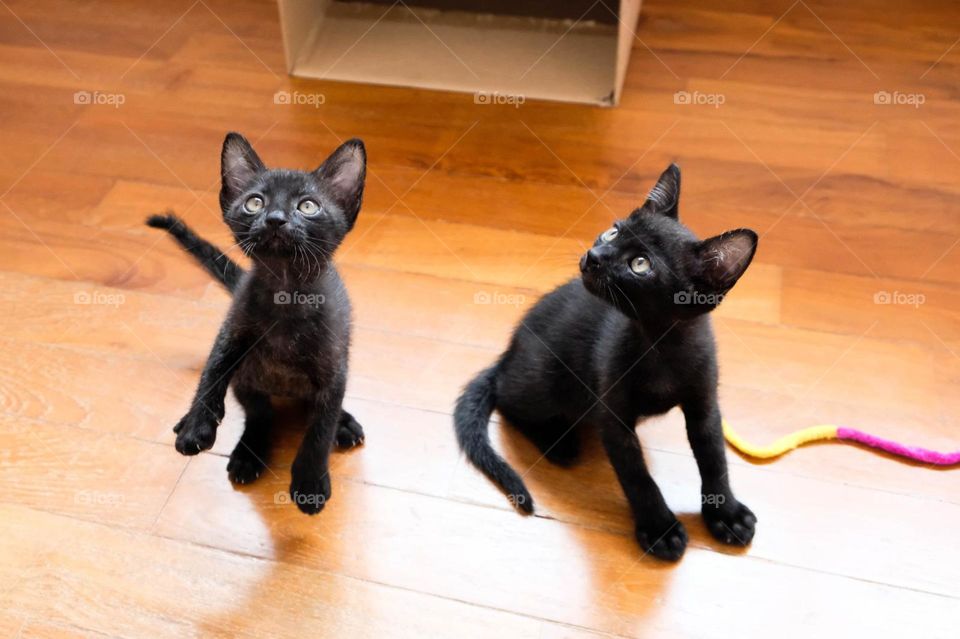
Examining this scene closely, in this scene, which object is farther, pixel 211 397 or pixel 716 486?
pixel 716 486

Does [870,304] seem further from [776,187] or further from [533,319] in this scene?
[533,319]

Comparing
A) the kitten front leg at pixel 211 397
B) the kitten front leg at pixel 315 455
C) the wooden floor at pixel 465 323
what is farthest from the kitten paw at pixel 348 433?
the kitten front leg at pixel 211 397

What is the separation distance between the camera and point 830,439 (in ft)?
6.43

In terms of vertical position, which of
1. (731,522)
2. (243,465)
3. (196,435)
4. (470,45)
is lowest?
(243,465)

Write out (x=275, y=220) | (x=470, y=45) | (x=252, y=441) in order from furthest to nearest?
(x=470, y=45) < (x=252, y=441) < (x=275, y=220)

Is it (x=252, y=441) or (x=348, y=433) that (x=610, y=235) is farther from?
(x=252, y=441)

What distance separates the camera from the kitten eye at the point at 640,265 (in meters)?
1.60

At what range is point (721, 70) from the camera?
295 cm

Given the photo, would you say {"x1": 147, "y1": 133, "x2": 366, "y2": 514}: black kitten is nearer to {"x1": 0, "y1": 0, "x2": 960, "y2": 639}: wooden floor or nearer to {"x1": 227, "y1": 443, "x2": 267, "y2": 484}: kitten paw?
{"x1": 227, "y1": 443, "x2": 267, "y2": 484}: kitten paw

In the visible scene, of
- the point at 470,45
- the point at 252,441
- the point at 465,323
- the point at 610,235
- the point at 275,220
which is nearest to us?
the point at 275,220

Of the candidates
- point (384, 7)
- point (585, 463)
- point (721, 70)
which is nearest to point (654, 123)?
point (721, 70)

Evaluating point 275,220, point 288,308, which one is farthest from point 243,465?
point 275,220

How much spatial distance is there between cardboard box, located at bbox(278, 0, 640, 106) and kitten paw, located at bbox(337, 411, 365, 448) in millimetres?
1257

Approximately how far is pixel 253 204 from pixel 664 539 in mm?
930
